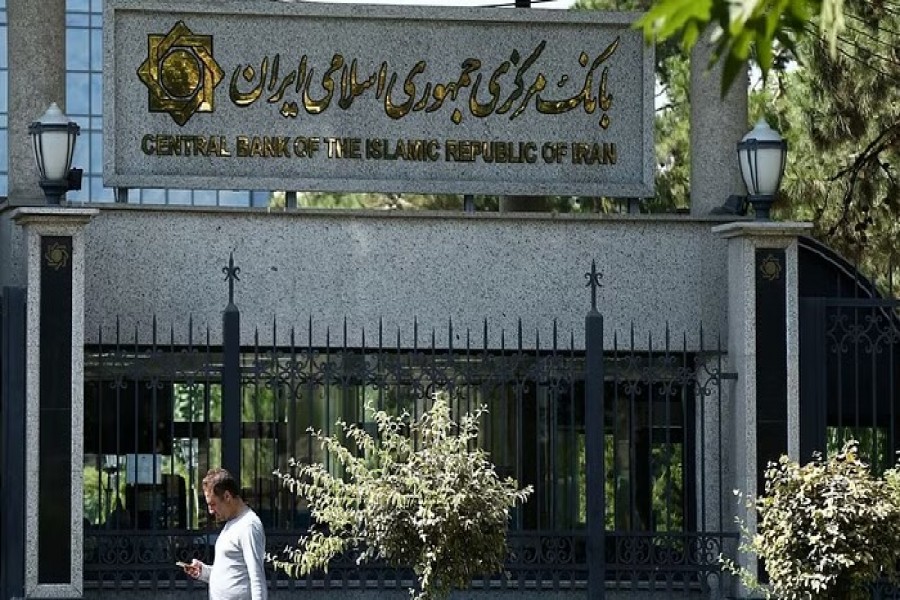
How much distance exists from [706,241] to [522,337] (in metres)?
1.63

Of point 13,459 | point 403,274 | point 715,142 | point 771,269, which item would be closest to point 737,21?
point 13,459

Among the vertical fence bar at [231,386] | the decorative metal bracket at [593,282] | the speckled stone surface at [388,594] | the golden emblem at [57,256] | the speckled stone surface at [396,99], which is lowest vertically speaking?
the speckled stone surface at [388,594]

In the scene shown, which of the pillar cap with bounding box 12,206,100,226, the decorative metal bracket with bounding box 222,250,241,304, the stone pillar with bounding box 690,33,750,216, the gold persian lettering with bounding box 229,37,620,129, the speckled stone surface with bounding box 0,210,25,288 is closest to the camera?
the pillar cap with bounding box 12,206,100,226

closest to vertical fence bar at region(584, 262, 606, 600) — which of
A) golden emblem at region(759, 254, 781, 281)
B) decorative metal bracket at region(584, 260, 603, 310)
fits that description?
decorative metal bracket at region(584, 260, 603, 310)

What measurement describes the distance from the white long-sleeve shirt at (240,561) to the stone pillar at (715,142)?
6415 mm

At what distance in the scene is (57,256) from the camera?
44.7 ft

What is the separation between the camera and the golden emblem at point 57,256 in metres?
13.6

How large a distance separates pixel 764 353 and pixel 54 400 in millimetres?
4963

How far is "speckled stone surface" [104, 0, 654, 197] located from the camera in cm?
1524

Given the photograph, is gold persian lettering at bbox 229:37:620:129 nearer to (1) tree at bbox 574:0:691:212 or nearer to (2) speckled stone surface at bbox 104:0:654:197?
(2) speckled stone surface at bbox 104:0:654:197

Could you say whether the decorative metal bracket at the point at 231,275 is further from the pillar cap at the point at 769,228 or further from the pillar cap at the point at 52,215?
the pillar cap at the point at 769,228

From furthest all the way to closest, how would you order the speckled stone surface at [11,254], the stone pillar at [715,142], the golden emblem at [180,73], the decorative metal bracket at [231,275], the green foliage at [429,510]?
1. the stone pillar at [715,142]
2. the golden emblem at [180,73]
3. the speckled stone surface at [11,254]
4. the decorative metal bracket at [231,275]
5. the green foliage at [429,510]

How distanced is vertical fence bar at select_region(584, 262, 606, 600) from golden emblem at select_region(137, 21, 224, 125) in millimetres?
3302

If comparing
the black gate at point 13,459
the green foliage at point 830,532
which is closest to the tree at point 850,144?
the green foliage at point 830,532
